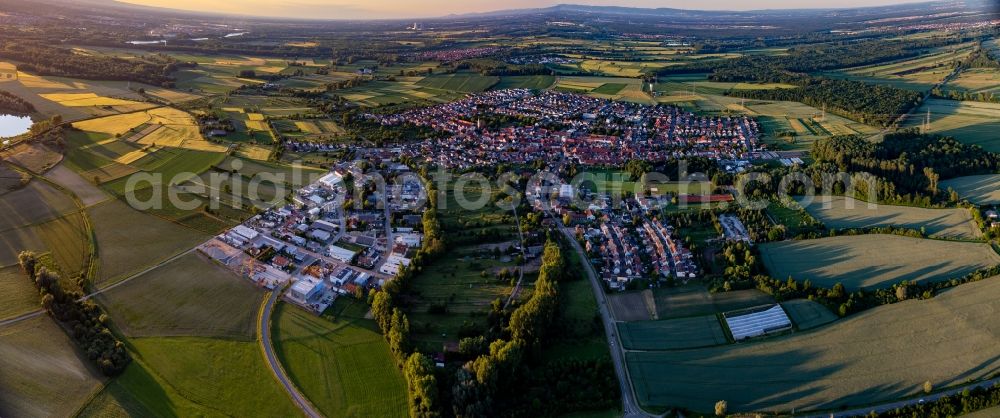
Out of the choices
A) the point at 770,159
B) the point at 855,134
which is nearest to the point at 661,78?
the point at 855,134

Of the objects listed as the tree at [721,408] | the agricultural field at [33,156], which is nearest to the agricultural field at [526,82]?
the agricultural field at [33,156]

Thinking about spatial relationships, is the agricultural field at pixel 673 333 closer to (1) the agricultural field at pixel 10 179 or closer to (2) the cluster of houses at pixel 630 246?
(2) the cluster of houses at pixel 630 246

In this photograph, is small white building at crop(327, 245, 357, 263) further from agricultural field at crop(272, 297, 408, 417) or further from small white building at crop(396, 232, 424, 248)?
agricultural field at crop(272, 297, 408, 417)

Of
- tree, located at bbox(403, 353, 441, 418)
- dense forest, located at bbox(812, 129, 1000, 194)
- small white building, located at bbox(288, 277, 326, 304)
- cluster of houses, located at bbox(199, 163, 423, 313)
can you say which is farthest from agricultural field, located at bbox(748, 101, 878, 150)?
small white building, located at bbox(288, 277, 326, 304)

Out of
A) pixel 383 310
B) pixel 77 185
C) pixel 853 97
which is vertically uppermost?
pixel 853 97

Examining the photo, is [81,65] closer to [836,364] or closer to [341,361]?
[341,361]

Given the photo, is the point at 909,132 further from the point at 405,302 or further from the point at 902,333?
the point at 405,302

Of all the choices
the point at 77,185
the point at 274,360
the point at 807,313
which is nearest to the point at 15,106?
the point at 77,185
